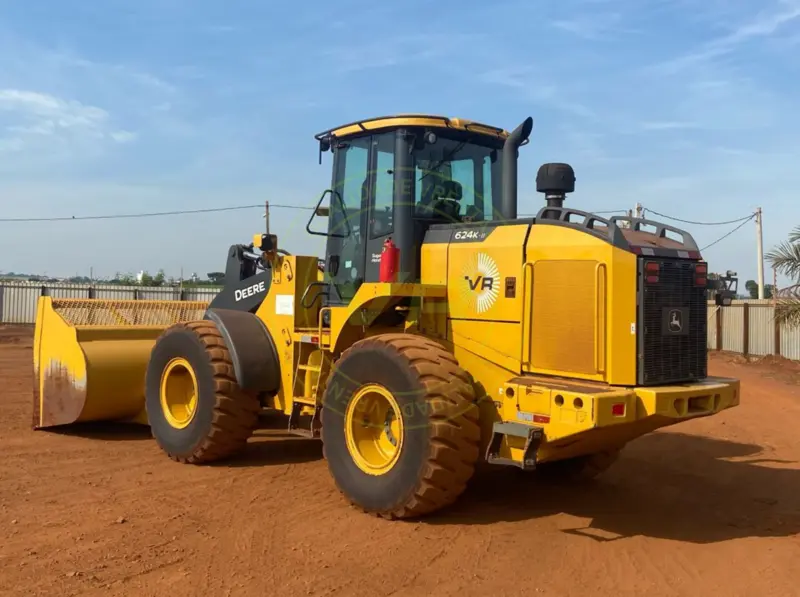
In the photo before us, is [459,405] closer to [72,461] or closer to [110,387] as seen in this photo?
[72,461]

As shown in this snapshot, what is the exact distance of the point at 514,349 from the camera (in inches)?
225

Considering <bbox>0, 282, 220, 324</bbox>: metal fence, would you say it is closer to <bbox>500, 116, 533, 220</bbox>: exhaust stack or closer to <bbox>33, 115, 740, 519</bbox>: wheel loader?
<bbox>33, 115, 740, 519</bbox>: wheel loader

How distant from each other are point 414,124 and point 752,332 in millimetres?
18701

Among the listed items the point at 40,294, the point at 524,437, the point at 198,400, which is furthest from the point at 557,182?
the point at 40,294

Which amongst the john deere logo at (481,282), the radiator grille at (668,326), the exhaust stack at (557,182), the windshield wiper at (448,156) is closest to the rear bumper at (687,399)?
the radiator grille at (668,326)

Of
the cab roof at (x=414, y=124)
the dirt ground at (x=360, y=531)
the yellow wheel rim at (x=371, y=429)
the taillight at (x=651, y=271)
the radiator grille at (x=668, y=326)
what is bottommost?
the dirt ground at (x=360, y=531)

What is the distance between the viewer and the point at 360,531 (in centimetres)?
542

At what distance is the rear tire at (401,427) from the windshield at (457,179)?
142 centimetres

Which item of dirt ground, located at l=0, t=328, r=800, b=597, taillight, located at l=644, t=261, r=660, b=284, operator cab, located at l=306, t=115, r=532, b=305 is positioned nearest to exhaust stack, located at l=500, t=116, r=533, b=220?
operator cab, located at l=306, t=115, r=532, b=305

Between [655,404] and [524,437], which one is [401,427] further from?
[655,404]

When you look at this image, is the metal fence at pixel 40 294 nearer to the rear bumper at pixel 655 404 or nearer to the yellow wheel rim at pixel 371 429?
the yellow wheel rim at pixel 371 429

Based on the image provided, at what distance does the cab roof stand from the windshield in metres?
0.11

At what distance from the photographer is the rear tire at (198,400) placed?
7164 mm

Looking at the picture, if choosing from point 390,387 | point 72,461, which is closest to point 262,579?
Result: point 390,387
